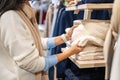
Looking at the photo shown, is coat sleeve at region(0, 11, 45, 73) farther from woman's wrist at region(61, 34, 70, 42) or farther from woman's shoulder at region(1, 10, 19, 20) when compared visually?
woman's wrist at region(61, 34, 70, 42)

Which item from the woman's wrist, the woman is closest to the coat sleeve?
the woman

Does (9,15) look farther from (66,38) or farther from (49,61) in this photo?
(66,38)

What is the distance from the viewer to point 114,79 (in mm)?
833

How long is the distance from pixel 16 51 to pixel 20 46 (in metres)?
0.04

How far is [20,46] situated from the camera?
108 centimetres

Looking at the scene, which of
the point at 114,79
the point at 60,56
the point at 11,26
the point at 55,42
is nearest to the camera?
the point at 114,79

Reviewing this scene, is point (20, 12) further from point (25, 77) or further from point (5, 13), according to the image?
point (25, 77)

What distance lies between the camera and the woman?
108cm

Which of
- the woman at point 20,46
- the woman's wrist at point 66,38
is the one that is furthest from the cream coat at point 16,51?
the woman's wrist at point 66,38

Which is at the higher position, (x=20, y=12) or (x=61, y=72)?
(x=20, y=12)

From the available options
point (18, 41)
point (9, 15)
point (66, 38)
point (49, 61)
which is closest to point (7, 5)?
point (9, 15)

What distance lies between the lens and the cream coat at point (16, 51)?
107 cm

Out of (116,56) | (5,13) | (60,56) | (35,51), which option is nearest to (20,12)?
(5,13)

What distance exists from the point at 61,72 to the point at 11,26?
875mm
